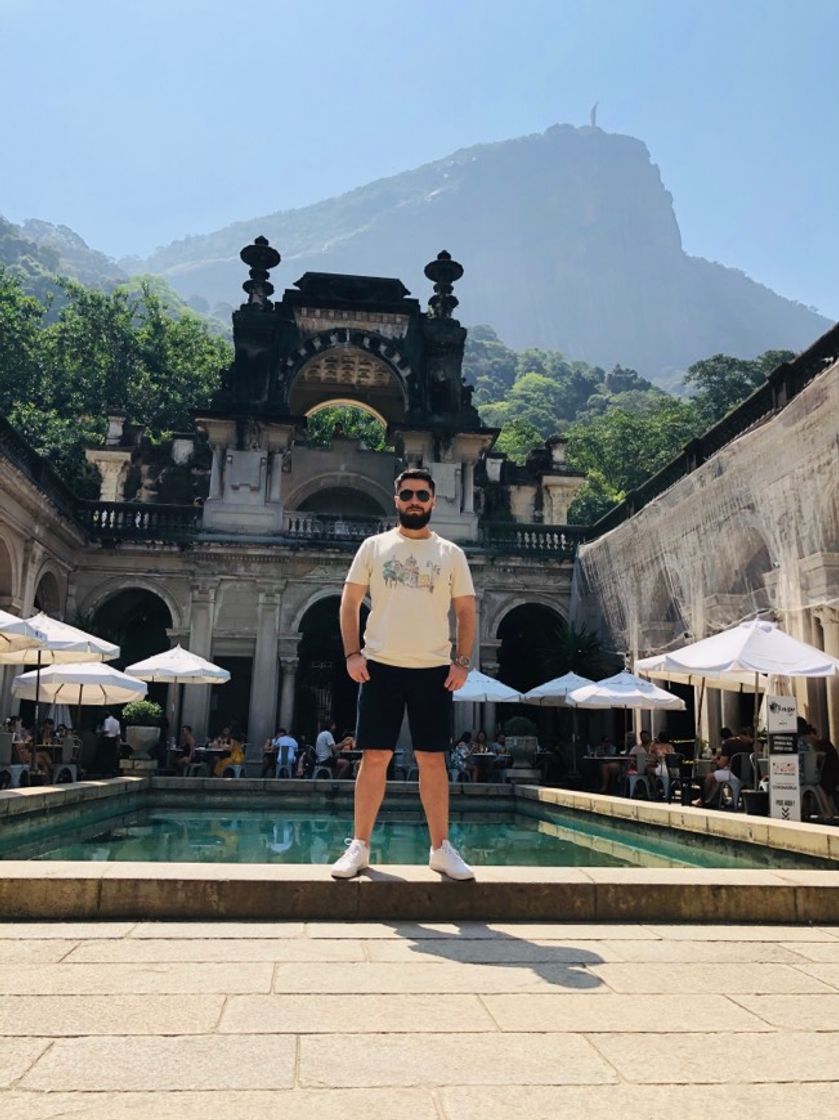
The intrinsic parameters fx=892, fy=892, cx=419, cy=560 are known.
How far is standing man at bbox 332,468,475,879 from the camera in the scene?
4.56m

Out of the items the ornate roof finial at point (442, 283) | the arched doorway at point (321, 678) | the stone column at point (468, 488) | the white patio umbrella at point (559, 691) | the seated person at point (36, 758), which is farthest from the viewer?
the ornate roof finial at point (442, 283)

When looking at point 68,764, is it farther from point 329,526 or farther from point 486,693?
point 329,526

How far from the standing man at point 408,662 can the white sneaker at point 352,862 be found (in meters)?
0.01

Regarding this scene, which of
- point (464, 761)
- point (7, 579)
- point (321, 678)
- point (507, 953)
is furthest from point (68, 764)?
point (321, 678)

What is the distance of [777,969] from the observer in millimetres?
3361

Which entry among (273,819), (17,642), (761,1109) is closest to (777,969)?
(761,1109)

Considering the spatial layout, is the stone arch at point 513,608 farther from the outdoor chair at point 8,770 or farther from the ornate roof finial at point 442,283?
the outdoor chair at point 8,770

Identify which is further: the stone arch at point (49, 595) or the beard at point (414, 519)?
the stone arch at point (49, 595)

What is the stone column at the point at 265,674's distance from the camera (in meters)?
22.6

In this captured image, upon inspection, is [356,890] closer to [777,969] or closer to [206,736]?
[777,969]

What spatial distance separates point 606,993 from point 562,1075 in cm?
81

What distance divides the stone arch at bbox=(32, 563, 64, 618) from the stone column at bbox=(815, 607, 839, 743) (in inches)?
653

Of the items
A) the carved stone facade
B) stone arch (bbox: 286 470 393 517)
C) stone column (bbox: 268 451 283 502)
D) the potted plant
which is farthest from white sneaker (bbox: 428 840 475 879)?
stone arch (bbox: 286 470 393 517)

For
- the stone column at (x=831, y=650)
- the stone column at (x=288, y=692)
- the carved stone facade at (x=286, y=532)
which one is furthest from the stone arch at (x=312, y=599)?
the stone column at (x=831, y=650)
